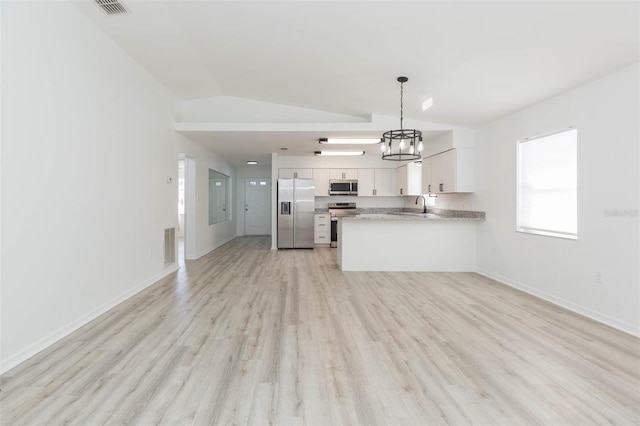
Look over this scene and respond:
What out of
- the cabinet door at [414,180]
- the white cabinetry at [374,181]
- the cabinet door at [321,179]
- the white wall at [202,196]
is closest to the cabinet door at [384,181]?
the white cabinetry at [374,181]

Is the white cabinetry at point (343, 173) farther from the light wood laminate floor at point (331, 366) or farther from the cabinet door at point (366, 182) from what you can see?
the light wood laminate floor at point (331, 366)

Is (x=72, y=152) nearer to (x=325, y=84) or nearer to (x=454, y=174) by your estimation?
(x=325, y=84)

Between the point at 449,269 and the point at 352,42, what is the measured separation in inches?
155

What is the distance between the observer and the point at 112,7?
2.95 meters

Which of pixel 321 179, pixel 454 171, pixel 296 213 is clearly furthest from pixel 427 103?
pixel 296 213

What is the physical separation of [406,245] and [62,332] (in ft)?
15.0

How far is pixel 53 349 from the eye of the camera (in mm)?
2494

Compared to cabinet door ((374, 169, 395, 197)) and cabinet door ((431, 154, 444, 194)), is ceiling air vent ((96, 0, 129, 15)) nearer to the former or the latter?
cabinet door ((431, 154, 444, 194))

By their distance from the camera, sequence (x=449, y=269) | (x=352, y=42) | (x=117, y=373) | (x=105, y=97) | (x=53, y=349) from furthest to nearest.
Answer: (x=449, y=269), (x=105, y=97), (x=352, y=42), (x=53, y=349), (x=117, y=373)

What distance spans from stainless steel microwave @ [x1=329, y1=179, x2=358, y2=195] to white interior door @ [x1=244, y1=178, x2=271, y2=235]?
3.52 metres

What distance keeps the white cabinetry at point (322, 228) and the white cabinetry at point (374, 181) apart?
112 centimetres

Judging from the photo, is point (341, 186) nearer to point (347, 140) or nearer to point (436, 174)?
point (347, 140)

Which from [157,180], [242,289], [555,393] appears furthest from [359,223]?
[555,393]

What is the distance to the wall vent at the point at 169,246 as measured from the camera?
502 centimetres
